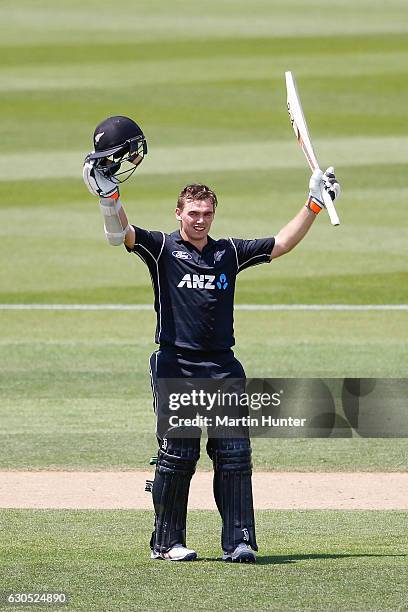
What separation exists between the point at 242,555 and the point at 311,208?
1.80 m

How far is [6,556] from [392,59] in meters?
23.9

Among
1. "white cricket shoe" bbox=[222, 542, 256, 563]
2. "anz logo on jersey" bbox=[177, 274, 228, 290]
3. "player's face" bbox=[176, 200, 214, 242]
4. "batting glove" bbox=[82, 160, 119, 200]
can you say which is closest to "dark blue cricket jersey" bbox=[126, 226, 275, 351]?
"anz logo on jersey" bbox=[177, 274, 228, 290]

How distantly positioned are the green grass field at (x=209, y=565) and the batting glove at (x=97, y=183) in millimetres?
1800

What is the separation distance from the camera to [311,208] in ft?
22.1

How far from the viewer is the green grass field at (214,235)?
6.37 m

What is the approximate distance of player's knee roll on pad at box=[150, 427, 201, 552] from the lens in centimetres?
652

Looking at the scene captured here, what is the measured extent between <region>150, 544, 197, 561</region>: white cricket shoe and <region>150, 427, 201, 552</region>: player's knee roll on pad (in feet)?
0.08

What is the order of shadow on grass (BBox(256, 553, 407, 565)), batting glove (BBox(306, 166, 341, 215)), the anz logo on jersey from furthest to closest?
batting glove (BBox(306, 166, 341, 215)) → the anz logo on jersey → shadow on grass (BBox(256, 553, 407, 565))

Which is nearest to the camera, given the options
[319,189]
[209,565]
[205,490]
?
[209,565]

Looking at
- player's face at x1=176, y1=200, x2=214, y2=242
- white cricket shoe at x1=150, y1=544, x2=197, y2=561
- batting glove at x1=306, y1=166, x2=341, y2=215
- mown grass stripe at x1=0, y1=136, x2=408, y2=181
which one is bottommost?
white cricket shoe at x1=150, y1=544, x2=197, y2=561

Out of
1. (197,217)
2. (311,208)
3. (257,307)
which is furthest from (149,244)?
(257,307)

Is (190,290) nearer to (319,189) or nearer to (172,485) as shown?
(319,189)

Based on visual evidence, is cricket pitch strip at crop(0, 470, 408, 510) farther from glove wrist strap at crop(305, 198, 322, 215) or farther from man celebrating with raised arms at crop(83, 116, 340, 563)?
glove wrist strap at crop(305, 198, 322, 215)

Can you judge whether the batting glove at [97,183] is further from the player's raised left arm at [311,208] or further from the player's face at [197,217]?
the player's raised left arm at [311,208]
